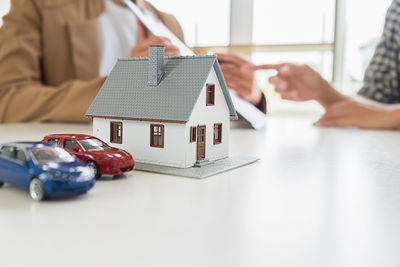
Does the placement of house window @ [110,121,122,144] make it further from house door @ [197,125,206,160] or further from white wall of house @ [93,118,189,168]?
house door @ [197,125,206,160]

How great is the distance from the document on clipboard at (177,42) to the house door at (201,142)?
1037 mm

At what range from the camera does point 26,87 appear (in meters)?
5.45

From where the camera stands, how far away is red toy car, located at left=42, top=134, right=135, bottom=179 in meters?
2.67

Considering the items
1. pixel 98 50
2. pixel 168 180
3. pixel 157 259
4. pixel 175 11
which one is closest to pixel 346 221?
pixel 157 259

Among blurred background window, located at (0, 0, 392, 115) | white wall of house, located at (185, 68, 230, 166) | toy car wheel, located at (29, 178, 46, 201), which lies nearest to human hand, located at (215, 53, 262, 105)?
blurred background window, located at (0, 0, 392, 115)

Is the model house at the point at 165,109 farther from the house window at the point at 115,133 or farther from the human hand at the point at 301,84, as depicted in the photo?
the human hand at the point at 301,84

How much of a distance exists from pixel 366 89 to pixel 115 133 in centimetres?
427

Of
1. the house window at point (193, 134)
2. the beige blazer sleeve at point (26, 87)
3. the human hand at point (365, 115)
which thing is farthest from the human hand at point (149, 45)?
the human hand at point (365, 115)

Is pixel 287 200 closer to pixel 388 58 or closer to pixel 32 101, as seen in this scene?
pixel 32 101

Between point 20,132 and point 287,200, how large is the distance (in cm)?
321

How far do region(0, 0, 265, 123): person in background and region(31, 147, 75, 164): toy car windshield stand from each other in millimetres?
2535

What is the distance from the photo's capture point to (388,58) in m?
6.26

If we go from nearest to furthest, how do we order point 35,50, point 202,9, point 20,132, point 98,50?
1. point 20,132
2. point 35,50
3. point 98,50
4. point 202,9

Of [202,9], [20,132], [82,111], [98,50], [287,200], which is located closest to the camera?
A: [287,200]
